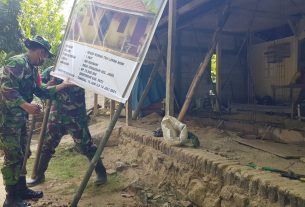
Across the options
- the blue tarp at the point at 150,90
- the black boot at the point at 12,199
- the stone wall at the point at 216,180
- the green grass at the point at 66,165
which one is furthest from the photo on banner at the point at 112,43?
the blue tarp at the point at 150,90

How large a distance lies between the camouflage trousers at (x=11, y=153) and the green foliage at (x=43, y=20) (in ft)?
23.6

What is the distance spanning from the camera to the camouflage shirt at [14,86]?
3396 millimetres

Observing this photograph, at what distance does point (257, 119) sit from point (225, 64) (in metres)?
3.87

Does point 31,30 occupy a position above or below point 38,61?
above

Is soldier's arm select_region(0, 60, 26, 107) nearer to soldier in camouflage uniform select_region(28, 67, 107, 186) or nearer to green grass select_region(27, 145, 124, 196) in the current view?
soldier in camouflage uniform select_region(28, 67, 107, 186)

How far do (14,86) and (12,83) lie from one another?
1.5 inches

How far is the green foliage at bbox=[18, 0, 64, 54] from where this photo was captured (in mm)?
10328

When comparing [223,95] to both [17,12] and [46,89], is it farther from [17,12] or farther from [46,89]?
[46,89]

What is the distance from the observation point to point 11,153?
341 centimetres

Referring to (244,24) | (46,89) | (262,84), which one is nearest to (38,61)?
(46,89)

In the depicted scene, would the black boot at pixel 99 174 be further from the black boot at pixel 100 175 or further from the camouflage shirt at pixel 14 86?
the camouflage shirt at pixel 14 86

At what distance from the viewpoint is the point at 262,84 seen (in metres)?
10.2

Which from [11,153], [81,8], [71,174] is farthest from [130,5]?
[71,174]

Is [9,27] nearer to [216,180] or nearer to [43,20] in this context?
[43,20]
